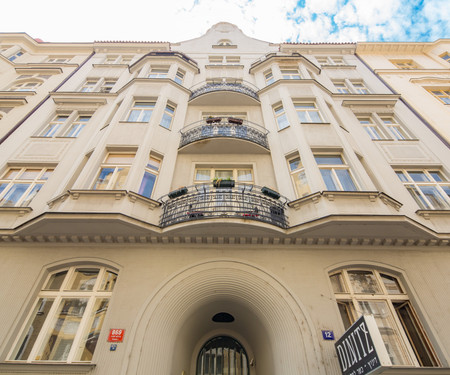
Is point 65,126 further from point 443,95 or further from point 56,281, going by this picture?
point 443,95

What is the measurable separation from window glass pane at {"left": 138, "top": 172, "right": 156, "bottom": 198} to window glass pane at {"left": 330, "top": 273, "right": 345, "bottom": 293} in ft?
20.8

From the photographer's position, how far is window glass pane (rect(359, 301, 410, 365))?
546cm

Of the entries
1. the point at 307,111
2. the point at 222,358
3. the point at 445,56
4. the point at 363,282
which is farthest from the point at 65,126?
the point at 445,56

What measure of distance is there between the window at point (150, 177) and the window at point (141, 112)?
247 cm

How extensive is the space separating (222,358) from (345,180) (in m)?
7.50

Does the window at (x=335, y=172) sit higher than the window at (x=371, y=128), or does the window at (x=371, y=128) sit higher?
the window at (x=371, y=128)

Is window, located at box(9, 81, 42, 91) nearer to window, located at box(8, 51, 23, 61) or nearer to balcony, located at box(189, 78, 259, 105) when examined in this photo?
window, located at box(8, 51, 23, 61)

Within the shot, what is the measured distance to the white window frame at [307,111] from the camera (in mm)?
10480

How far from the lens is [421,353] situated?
18.2 feet

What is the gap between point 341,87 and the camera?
15609mm

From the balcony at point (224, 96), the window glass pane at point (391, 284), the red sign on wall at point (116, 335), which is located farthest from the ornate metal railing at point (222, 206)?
the balcony at point (224, 96)

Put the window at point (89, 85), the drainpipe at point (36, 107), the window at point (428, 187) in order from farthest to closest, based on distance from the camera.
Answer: the window at point (89, 85) → the drainpipe at point (36, 107) → the window at point (428, 187)

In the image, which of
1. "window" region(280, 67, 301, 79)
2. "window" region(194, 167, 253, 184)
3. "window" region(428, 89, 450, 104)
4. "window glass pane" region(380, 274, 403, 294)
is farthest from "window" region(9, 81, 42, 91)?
"window" region(428, 89, 450, 104)

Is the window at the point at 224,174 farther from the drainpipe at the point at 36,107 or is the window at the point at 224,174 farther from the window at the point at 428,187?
the drainpipe at the point at 36,107
